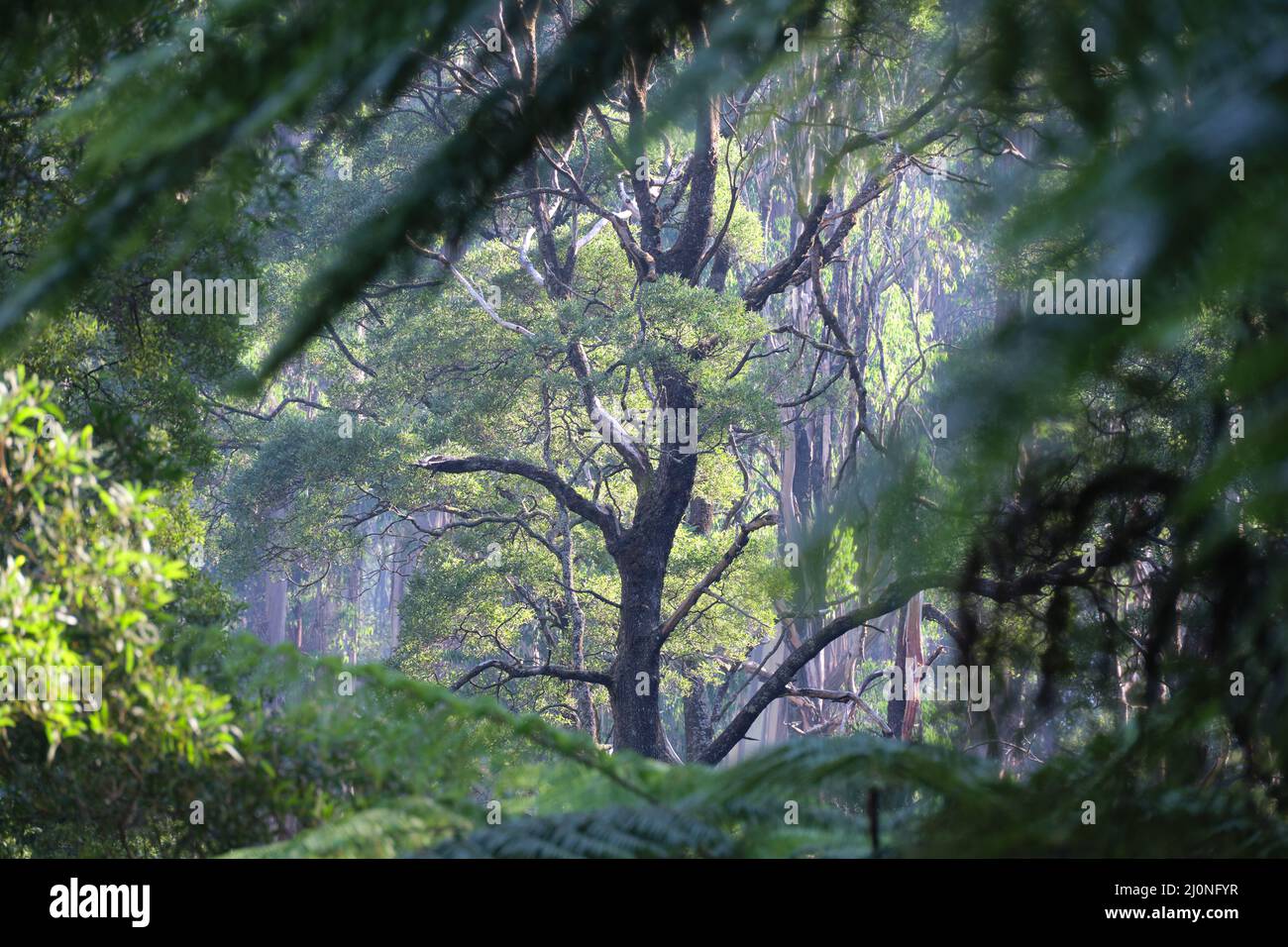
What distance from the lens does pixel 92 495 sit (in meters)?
1.47

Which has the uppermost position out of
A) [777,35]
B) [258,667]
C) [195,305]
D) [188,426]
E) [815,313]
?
[815,313]

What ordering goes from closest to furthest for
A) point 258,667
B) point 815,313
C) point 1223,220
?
point 1223,220
point 258,667
point 815,313

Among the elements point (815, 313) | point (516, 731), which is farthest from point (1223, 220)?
point (815, 313)

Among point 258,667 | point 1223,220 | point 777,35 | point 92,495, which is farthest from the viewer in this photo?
point 92,495

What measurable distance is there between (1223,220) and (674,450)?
5.65m

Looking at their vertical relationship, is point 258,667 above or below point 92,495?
below

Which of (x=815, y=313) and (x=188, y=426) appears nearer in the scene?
(x=188, y=426)

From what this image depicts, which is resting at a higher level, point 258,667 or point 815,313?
point 815,313

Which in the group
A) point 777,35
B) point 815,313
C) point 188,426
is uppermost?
point 815,313

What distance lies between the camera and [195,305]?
8.12 ft

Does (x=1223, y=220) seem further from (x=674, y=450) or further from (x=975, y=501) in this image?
(x=674, y=450)
